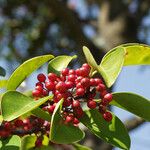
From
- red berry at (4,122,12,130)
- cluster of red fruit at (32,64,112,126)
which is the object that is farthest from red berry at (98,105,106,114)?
red berry at (4,122,12,130)

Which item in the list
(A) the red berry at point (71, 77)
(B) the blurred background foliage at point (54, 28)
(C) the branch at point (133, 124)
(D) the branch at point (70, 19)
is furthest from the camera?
(B) the blurred background foliage at point (54, 28)

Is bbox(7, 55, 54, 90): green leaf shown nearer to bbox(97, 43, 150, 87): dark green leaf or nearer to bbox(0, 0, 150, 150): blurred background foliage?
bbox(97, 43, 150, 87): dark green leaf

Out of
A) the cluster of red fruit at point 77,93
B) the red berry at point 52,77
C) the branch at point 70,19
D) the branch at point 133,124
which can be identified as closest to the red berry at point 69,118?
the cluster of red fruit at point 77,93

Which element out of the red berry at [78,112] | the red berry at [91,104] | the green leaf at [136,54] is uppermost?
the green leaf at [136,54]

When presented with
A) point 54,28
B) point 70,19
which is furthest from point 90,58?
point 54,28

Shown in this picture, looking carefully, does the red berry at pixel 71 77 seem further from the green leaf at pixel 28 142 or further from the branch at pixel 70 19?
the branch at pixel 70 19

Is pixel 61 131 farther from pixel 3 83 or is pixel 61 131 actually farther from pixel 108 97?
pixel 3 83
